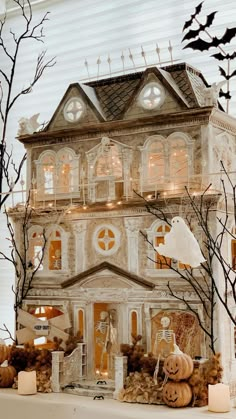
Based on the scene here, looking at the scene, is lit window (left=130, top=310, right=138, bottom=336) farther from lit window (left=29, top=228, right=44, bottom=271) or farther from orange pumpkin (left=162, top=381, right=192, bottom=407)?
lit window (left=29, top=228, right=44, bottom=271)

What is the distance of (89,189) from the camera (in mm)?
5156

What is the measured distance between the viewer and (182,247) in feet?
13.9

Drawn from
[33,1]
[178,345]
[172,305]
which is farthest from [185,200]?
[33,1]

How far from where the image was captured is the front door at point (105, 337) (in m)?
4.86

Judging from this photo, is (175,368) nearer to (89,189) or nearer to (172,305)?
(172,305)

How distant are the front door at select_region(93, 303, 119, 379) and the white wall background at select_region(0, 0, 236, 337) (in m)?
2.30

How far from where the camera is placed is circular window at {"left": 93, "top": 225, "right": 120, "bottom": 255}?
493cm

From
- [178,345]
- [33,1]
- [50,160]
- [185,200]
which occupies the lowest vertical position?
[178,345]

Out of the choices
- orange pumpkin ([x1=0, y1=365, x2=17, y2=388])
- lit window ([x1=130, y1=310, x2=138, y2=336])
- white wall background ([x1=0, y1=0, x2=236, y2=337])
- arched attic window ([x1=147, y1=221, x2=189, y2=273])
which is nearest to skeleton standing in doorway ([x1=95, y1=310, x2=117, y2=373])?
lit window ([x1=130, y1=310, x2=138, y2=336])

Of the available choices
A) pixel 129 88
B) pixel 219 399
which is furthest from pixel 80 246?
pixel 219 399

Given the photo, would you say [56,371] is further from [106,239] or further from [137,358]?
[106,239]

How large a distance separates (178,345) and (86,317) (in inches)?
30.7

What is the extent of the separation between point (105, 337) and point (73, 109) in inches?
75.2

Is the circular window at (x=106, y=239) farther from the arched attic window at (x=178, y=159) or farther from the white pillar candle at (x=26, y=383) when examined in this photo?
the white pillar candle at (x=26, y=383)
